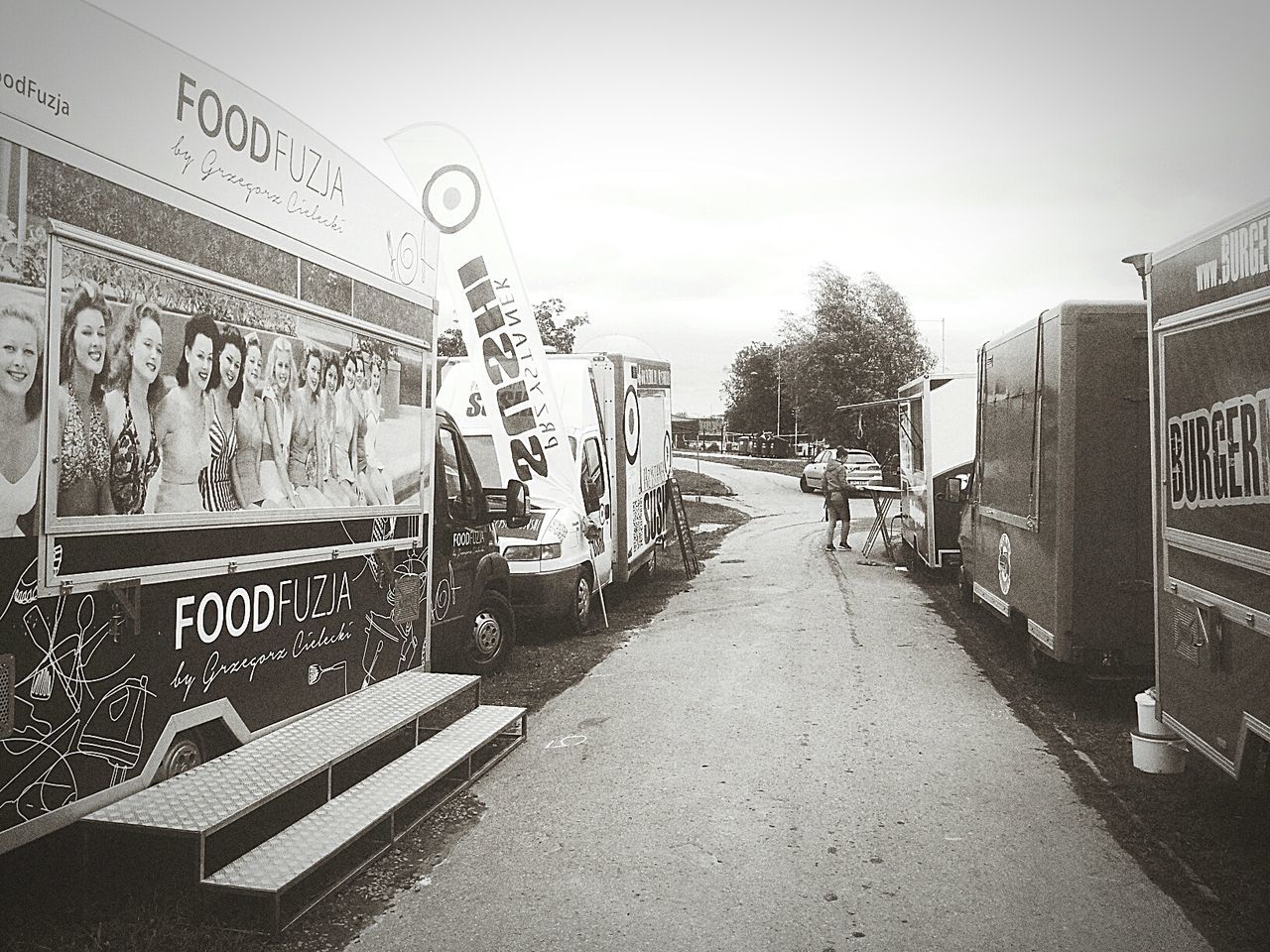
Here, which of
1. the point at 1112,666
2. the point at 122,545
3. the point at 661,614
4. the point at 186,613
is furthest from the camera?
the point at 661,614

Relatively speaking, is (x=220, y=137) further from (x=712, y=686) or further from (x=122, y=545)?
(x=712, y=686)

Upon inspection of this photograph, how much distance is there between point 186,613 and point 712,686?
517 cm

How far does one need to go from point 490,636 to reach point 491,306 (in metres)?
3.01

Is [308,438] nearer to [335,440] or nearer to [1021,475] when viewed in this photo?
[335,440]

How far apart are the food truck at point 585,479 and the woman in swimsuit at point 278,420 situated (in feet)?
14.9

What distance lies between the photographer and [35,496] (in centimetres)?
363

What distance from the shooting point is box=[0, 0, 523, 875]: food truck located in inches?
142

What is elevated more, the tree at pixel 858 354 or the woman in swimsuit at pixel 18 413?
the tree at pixel 858 354

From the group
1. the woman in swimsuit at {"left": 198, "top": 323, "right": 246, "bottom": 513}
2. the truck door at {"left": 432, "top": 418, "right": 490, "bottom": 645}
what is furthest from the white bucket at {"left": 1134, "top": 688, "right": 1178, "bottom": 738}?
the woman in swimsuit at {"left": 198, "top": 323, "right": 246, "bottom": 513}

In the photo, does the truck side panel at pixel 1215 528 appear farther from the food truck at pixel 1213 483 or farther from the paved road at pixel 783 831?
the paved road at pixel 783 831

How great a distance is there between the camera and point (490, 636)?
8.94 metres

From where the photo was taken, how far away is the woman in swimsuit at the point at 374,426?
6152 mm

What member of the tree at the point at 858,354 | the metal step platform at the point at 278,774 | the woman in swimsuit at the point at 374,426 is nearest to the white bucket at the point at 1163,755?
the metal step platform at the point at 278,774

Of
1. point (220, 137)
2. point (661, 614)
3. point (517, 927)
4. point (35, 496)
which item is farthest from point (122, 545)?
point (661, 614)
